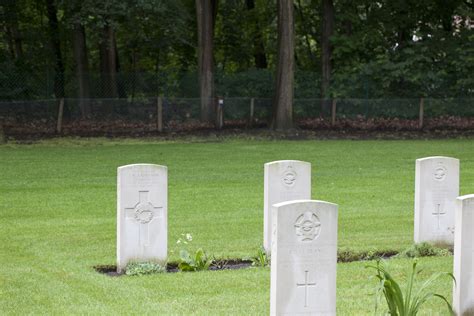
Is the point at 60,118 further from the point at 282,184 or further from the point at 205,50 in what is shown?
the point at 282,184

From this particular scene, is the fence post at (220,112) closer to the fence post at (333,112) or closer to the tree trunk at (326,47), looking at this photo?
the fence post at (333,112)

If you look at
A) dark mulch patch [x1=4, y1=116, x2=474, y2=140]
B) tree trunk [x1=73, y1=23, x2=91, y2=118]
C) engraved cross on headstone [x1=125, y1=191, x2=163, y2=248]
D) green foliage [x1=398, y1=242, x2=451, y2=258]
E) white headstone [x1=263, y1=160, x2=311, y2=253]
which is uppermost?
tree trunk [x1=73, y1=23, x2=91, y2=118]

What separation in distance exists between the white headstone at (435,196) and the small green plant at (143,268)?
11.1 ft

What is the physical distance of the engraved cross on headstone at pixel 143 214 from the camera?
421 inches

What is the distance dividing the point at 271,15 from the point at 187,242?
31.7 metres

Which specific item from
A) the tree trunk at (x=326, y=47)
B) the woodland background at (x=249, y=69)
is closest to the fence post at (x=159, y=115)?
the woodland background at (x=249, y=69)

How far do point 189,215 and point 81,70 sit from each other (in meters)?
20.7

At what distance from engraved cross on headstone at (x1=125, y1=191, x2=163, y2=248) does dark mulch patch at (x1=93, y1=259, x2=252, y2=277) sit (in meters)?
0.45

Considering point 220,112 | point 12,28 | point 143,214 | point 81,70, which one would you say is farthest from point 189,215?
point 12,28

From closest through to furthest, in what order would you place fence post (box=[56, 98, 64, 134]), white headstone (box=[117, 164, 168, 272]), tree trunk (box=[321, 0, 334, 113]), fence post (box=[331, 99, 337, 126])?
white headstone (box=[117, 164, 168, 272]), fence post (box=[56, 98, 64, 134]), fence post (box=[331, 99, 337, 126]), tree trunk (box=[321, 0, 334, 113])

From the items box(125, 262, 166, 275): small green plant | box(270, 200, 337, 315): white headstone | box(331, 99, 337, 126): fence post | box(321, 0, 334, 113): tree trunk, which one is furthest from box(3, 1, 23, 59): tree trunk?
box(270, 200, 337, 315): white headstone

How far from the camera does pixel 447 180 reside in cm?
1187

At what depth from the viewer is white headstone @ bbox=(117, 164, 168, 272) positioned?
10656 millimetres

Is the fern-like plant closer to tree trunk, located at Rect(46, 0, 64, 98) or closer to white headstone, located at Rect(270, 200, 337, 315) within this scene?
white headstone, located at Rect(270, 200, 337, 315)
